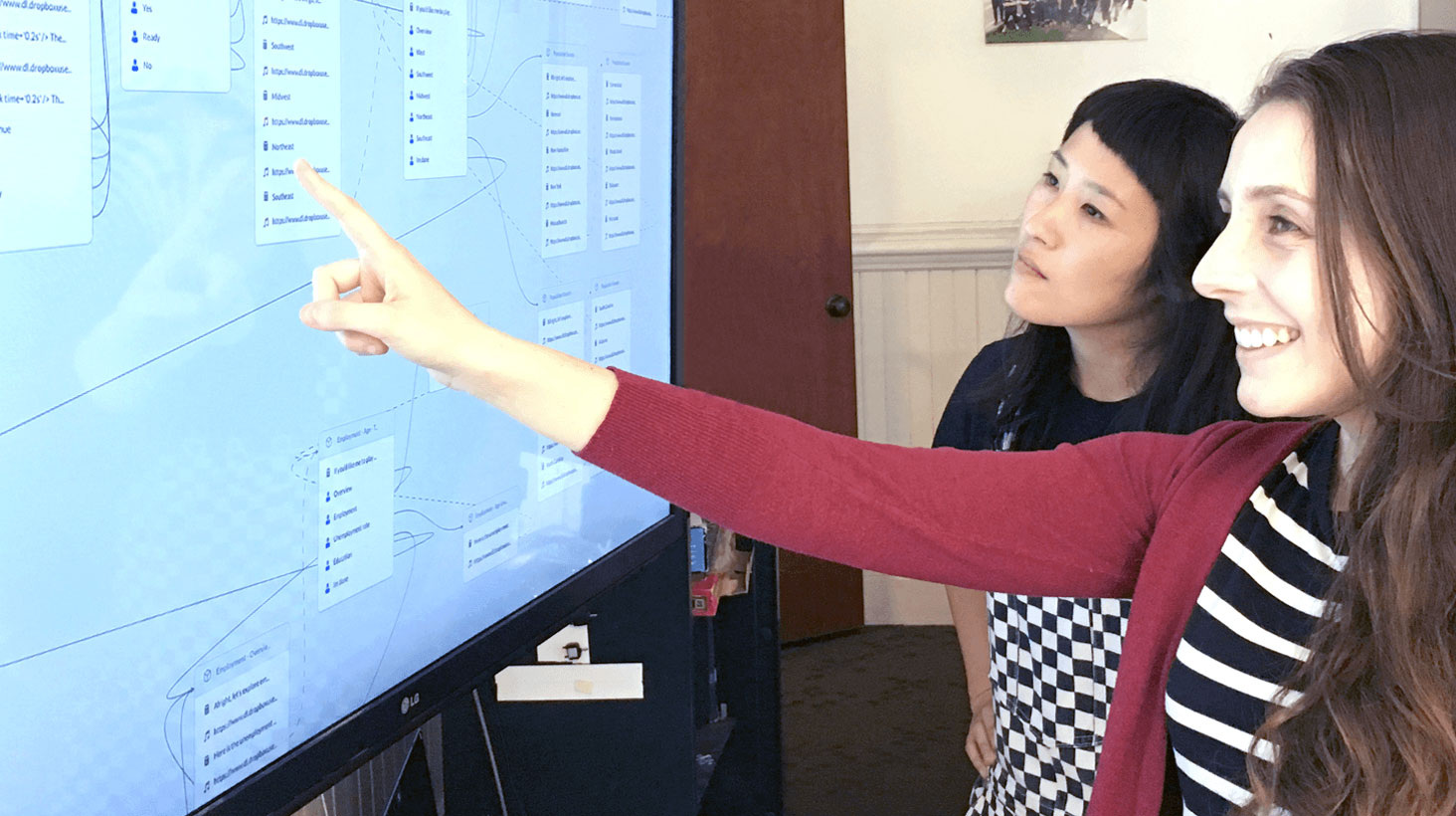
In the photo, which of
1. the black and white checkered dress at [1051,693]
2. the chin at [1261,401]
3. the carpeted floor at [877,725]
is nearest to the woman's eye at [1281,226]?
the chin at [1261,401]

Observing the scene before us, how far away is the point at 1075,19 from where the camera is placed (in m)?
3.51

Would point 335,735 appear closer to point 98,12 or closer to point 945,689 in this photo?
point 98,12

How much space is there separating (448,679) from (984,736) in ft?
3.36

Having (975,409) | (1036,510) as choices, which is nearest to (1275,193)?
(1036,510)

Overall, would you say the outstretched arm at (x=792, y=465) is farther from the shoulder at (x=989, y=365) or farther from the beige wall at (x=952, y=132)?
the beige wall at (x=952, y=132)

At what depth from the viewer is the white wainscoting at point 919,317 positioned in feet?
12.0

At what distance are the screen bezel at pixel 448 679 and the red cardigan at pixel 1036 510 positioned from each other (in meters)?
0.21

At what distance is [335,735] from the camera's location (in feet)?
2.67

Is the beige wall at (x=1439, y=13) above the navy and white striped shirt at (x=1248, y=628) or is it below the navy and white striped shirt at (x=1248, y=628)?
above

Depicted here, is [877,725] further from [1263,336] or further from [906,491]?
[1263,336]

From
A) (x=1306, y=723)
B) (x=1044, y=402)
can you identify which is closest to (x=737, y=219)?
(x=1044, y=402)

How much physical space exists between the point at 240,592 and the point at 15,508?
166 mm

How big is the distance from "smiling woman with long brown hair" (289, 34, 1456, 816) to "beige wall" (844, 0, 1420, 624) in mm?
2617

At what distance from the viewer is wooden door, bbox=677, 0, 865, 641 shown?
11.2 ft
